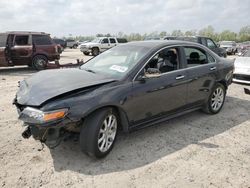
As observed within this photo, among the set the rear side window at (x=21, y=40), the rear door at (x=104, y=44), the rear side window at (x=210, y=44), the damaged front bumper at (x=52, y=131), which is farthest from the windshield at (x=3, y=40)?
the rear door at (x=104, y=44)

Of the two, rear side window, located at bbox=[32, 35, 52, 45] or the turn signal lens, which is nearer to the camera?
the turn signal lens

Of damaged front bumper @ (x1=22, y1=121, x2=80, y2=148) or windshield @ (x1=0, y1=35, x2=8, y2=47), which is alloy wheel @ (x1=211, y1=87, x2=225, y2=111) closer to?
damaged front bumper @ (x1=22, y1=121, x2=80, y2=148)

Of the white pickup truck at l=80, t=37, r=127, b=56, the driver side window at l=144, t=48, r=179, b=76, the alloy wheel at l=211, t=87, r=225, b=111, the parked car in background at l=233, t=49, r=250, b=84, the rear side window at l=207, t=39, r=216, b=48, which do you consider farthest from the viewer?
the white pickup truck at l=80, t=37, r=127, b=56

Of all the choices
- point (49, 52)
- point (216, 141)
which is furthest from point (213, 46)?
point (216, 141)

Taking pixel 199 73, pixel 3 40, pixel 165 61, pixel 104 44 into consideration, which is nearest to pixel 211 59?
pixel 199 73

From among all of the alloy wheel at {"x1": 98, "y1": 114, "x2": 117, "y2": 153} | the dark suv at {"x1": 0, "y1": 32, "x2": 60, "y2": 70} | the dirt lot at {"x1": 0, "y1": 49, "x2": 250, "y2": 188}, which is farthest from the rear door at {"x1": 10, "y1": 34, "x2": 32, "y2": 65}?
the alloy wheel at {"x1": 98, "y1": 114, "x2": 117, "y2": 153}

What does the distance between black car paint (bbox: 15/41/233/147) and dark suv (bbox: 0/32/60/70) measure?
901 cm

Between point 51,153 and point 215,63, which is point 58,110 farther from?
point 215,63

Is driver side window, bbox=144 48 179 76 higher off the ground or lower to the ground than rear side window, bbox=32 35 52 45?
lower

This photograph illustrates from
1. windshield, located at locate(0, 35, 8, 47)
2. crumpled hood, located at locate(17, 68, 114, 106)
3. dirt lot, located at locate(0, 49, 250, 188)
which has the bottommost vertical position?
dirt lot, located at locate(0, 49, 250, 188)

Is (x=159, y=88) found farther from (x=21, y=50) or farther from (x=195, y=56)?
(x=21, y=50)

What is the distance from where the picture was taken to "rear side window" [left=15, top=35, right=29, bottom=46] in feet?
42.0

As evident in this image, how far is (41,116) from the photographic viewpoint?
10.8ft

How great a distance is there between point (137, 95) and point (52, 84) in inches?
50.3
